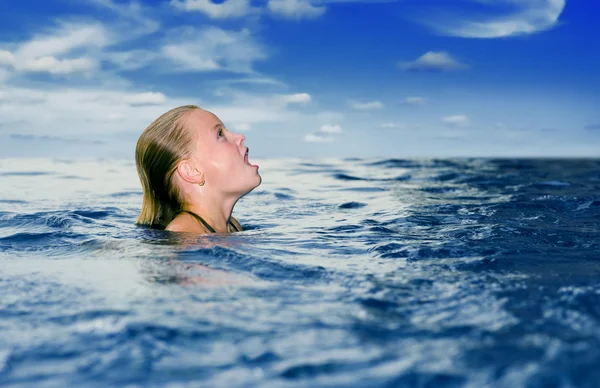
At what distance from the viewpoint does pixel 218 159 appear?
13.8ft

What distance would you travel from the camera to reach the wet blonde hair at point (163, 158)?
13.7ft

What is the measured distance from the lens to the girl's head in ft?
13.7

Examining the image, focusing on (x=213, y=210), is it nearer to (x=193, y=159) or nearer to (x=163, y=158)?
(x=193, y=159)

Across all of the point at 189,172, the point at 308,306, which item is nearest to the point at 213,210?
the point at 189,172

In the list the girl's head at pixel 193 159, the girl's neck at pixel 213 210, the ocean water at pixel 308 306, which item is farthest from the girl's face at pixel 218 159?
the ocean water at pixel 308 306

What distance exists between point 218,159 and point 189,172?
22cm

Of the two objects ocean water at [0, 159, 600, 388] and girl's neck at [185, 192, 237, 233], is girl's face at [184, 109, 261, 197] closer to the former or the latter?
girl's neck at [185, 192, 237, 233]

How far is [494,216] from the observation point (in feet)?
18.4

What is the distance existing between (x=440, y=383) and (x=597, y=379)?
476 millimetres

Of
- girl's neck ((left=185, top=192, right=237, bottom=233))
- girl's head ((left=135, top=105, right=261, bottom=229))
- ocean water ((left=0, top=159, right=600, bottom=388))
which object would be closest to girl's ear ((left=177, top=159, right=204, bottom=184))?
girl's head ((left=135, top=105, right=261, bottom=229))

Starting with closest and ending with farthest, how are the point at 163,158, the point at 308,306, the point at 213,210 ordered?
the point at 308,306, the point at 163,158, the point at 213,210

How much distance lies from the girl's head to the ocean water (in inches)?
14.3

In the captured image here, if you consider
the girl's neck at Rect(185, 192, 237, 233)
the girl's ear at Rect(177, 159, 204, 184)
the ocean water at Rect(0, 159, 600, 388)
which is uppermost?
the girl's ear at Rect(177, 159, 204, 184)

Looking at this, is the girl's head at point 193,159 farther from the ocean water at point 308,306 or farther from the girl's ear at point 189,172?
the ocean water at point 308,306
